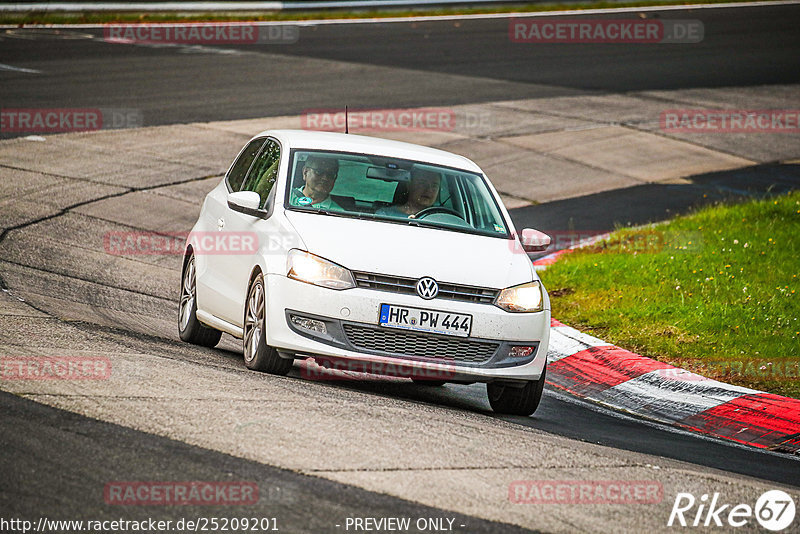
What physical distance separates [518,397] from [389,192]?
5.85 feet

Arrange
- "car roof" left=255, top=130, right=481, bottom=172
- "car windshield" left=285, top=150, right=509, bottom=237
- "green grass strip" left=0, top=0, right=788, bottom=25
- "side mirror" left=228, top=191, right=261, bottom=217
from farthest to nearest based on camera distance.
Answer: "green grass strip" left=0, top=0, right=788, bottom=25, "car roof" left=255, top=130, right=481, bottom=172, "car windshield" left=285, top=150, right=509, bottom=237, "side mirror" left=228, top=191, right=261, bottom=217

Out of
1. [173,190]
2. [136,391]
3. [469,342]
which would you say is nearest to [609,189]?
[173,190]

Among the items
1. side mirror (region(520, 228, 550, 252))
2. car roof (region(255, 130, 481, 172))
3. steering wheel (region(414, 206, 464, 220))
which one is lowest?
side mirror (region(520, 228, 550, 252))

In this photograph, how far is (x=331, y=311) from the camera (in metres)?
7.64

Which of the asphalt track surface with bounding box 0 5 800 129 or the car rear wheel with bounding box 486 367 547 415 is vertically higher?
the asphalt track surface with bounding box 0 5 800 129

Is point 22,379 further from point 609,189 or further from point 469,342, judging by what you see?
point 609,189

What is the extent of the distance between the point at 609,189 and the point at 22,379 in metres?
12.7

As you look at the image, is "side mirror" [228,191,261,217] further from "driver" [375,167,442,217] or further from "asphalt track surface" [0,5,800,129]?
"asphalt track surface" [0,5,800,129]

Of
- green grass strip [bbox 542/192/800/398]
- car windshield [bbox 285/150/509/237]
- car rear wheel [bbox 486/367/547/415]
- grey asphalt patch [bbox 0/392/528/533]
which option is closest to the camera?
grey asphalt patch [bbox 0/392/528/533]

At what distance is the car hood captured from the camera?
7.75 meters

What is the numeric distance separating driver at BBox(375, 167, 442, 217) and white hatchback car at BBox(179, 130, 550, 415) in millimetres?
11

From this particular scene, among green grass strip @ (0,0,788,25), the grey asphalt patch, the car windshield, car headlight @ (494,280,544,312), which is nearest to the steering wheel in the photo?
the car windshield

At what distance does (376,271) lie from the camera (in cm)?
768

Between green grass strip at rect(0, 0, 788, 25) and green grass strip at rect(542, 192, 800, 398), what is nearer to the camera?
green grass strip at rect(542, 192, 800, 398)
